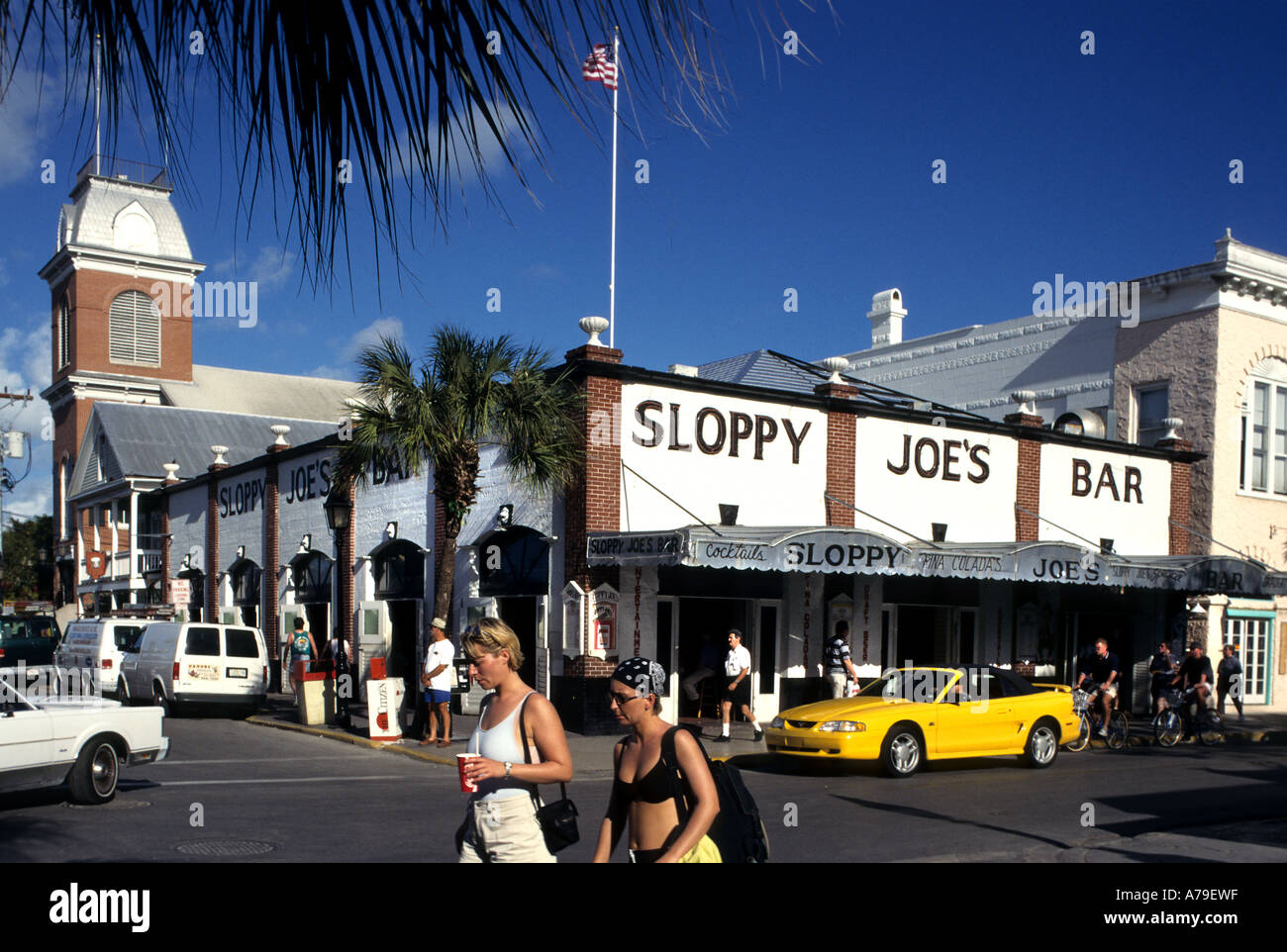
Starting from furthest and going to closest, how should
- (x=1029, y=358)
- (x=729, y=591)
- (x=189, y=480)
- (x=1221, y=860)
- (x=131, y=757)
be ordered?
(x=189, y=480), (x=1029, y=358), (x=729, y=591), (x=131, y=757), (x=1221, y=860)

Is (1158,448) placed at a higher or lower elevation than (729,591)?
higher

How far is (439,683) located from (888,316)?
1128 inches

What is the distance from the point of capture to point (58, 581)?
180ft

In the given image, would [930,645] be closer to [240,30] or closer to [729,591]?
[729,591]

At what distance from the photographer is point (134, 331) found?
2331 inches

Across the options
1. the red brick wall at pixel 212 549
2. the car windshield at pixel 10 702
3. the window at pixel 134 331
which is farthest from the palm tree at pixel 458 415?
the window at pixel 134 331

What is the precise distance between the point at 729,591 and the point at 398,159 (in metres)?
19.1

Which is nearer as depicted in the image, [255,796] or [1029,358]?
[255,796]

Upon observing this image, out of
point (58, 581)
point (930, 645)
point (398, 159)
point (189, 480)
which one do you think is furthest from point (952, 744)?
point (58, 581)

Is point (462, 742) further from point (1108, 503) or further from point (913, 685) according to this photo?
point (1108, 503)

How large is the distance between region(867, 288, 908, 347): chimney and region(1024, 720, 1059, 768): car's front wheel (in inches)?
1021

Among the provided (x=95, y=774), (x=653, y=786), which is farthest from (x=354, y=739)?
(x=653, y=786)

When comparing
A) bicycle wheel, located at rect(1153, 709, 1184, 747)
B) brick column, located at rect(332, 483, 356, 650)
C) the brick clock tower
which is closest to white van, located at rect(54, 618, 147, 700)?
brick column, located at rect(332, 483, 356, 650)
